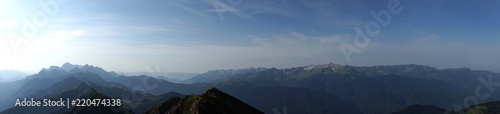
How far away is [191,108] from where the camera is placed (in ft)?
625

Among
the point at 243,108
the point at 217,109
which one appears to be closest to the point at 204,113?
the point at 217,109

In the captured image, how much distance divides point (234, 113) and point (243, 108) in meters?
12.6

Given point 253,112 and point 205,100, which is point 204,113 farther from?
point 253,112

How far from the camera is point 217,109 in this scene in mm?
184500

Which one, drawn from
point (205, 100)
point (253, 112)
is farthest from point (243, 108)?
point (205, 100)

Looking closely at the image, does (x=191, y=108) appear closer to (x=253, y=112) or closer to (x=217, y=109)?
(x=217, y=109)

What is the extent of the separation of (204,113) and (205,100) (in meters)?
14.5

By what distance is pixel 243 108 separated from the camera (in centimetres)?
19738

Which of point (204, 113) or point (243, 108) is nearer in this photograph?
point (204, 113)

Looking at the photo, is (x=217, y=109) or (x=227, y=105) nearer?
(x=217, y=109)

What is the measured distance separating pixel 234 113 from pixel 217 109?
933cm

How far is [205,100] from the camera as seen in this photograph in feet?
641

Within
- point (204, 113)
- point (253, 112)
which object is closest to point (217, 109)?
point (204, 113)

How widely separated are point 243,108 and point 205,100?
72.0ft
